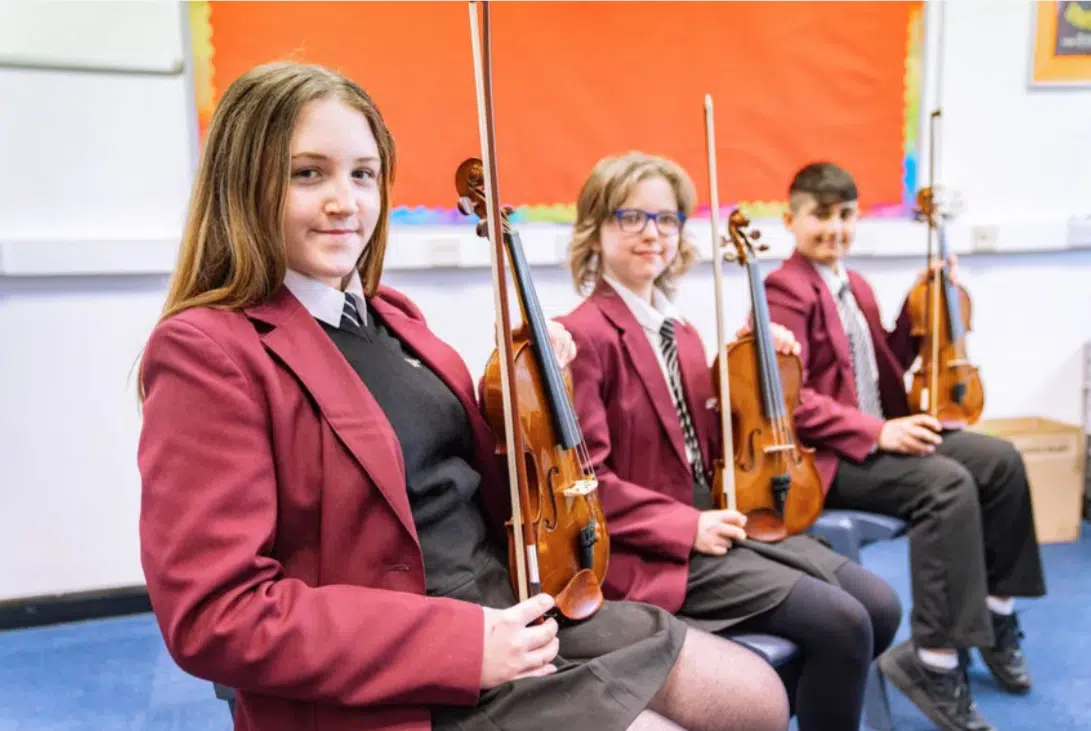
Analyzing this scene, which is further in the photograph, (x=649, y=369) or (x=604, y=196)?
(x=604, y=196)

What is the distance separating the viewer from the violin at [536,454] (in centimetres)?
98

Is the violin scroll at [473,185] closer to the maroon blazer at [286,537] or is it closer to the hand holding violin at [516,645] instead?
the maroon blazer at [286,537]

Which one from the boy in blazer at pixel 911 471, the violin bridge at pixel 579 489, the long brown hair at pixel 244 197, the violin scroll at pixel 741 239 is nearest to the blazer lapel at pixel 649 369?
the violin scroll at pixel 741 239

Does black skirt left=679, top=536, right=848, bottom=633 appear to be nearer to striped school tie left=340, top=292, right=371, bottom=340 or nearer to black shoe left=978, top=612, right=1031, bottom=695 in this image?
striped school tie left=340, top=292, right=371, bottom=340

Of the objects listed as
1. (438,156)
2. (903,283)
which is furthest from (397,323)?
(903,283)

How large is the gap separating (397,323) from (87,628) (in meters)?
1.82

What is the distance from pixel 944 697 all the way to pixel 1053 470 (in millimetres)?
1453

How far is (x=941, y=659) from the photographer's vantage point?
1803mm

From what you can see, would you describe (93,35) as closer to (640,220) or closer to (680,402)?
(640,220)

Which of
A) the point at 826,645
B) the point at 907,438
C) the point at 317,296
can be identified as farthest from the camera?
the point at 907,438

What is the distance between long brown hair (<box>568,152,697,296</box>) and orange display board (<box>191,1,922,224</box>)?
870 millimetres

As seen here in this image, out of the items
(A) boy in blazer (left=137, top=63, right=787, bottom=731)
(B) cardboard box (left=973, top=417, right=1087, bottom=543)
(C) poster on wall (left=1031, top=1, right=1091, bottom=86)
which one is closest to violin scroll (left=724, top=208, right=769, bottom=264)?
(A) boy in blazer (left=137, top=63, right=787, bottom=731)

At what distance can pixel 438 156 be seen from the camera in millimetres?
2455

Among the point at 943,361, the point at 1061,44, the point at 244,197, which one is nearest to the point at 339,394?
the point at 244,197
